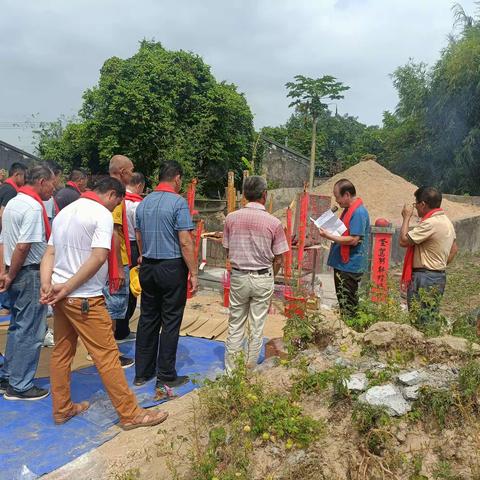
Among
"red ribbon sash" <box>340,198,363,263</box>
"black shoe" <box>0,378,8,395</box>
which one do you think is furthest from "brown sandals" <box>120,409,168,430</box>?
"red ribbon sash" <box>340,198,363,263</box>

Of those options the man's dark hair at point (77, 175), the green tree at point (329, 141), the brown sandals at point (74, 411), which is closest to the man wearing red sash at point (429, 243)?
the brown sandals at point (74, 411)

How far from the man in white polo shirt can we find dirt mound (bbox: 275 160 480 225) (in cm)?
1369

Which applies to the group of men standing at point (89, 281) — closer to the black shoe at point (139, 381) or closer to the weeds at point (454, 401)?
the black shoe at point (139, 381)

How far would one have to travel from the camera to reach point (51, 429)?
324 cm

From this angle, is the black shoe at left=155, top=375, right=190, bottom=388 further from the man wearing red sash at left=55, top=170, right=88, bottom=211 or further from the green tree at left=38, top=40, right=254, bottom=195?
the green tree at left=38, top=40, right=254, bottom=195

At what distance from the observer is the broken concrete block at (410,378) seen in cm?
277

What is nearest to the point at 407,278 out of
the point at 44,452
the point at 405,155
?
the point at 44,452

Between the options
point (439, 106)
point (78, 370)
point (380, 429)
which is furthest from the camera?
point (439, 106)

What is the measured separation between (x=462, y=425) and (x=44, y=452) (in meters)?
2.52

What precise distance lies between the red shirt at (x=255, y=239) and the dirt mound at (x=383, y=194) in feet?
41.2

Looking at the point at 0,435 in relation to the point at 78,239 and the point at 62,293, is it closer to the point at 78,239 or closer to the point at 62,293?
the point at 62,293

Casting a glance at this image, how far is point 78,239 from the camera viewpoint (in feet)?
10.1

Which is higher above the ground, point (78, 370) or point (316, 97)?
point (316, 97)

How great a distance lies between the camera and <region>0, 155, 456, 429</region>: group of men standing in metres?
3.10
